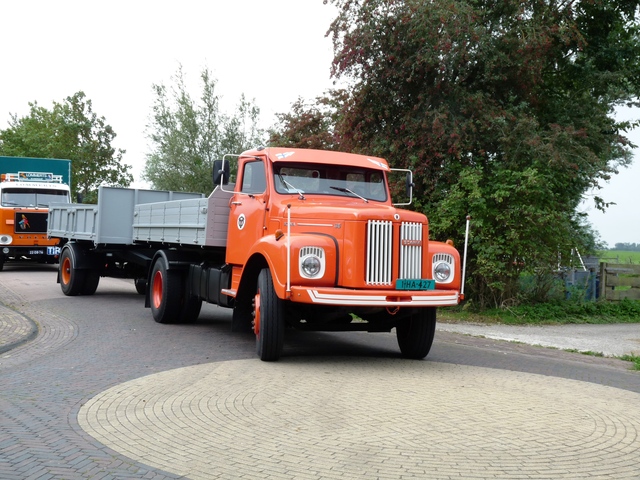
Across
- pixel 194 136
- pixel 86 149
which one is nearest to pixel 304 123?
pixel 194 136

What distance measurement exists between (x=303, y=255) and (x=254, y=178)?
2457 mm

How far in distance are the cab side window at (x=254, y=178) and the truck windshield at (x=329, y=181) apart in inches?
9.1

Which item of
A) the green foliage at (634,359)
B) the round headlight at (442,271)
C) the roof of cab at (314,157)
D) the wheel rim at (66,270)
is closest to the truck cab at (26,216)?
the wheel rim at (66,270)

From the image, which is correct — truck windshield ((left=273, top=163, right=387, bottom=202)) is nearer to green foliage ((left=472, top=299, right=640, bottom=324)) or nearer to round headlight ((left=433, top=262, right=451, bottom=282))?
round headlight ((left=433, top=262, right=451, bottom=282))

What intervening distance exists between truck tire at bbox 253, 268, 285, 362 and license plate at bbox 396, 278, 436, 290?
145cm

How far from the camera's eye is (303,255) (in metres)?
8.73

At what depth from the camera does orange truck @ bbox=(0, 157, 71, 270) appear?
25781 millimetres

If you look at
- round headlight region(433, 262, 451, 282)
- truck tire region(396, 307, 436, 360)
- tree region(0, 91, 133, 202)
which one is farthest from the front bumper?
tree region(0, 91, 133, 202)

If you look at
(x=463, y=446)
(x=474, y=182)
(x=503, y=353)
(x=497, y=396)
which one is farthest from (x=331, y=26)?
(x=463, y=446)

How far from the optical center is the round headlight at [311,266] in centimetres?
870

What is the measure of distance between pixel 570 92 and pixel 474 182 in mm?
4616

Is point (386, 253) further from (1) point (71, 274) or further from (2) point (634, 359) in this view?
(1) point (71, 274)

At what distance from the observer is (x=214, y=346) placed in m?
10.8

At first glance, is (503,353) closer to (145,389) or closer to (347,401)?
(347,401)
